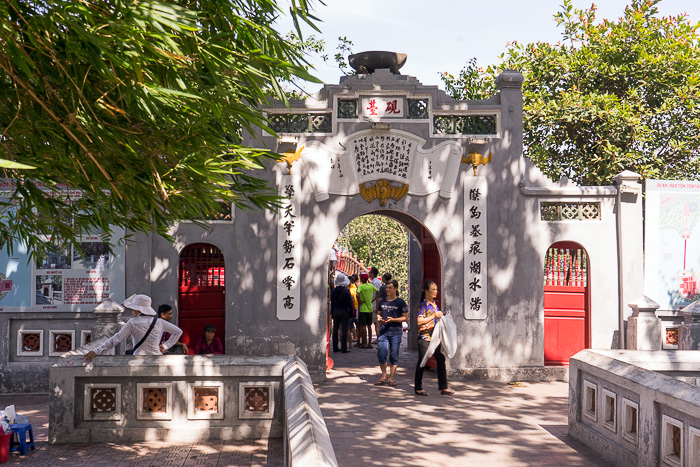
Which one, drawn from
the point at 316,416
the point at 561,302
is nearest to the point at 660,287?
the point at 561,302

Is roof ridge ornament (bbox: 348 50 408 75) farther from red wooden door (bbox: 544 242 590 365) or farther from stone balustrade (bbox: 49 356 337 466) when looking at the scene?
stone balustrade (bbox: 49 356 337 466)

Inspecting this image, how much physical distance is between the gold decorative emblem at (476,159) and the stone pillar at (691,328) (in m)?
4.02

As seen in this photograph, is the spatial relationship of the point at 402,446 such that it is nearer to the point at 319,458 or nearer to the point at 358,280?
the point at 319,458

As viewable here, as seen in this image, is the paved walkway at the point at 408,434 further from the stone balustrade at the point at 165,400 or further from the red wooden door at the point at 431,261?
the red wooden door at the point at 431,261

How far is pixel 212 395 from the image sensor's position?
23.0ft

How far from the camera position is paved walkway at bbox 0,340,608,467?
6.47 m

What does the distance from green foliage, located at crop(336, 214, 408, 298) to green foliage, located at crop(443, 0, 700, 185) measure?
14046 millimetres

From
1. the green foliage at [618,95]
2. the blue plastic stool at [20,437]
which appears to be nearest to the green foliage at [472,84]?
the green foliage at [618,95]

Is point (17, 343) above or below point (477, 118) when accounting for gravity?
below

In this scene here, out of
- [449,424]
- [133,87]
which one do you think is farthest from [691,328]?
[133,87]

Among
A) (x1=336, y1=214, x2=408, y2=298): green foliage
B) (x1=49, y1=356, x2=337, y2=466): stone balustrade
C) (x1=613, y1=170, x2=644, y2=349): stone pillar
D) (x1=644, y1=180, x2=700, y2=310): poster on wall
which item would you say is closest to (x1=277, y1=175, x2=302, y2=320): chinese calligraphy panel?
(x1=49, y1=356, x2=337, y2=466): stone balustrade

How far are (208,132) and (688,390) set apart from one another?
415 centimetres

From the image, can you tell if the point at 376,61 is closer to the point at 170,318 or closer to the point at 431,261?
the point at 431,261

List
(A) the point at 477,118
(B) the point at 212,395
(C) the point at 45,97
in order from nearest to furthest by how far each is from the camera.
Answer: (C) the point at 45,97 → (B) the point at 212,395 → (A) the point at 477,118
